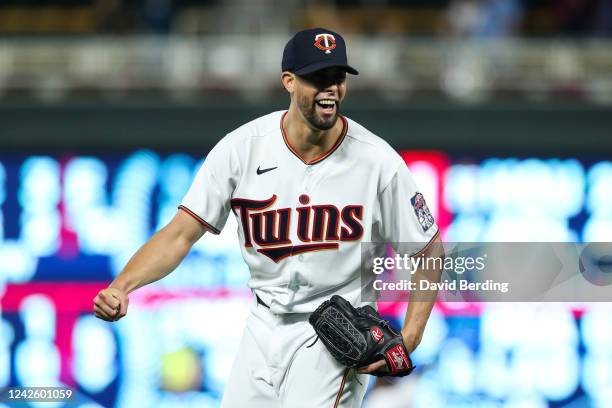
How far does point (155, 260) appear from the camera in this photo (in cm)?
495

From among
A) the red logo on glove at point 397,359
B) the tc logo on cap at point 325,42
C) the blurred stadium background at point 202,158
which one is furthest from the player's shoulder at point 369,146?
the blurred stadium background at point 202,158

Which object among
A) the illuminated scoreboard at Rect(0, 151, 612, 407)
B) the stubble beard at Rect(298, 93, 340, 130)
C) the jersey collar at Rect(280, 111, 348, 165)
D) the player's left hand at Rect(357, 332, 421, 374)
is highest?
the stubble beard at Rect(298, 93, 340, 130)

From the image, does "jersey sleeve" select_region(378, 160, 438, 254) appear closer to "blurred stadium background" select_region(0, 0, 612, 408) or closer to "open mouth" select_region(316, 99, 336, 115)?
"open mouth" select_region(316, 99, 336, 115)

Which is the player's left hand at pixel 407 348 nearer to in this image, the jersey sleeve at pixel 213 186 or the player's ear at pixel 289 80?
the jersey sleeve at pixel 213 186

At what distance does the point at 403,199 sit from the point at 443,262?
31 centimetres

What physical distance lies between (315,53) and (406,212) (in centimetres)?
67

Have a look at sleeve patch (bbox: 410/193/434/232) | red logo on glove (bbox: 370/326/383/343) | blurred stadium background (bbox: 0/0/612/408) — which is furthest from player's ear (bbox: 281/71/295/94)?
blurred stadium background (bbox: 0/0/612/408)

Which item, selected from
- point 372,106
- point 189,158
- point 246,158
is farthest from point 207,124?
point 246,158

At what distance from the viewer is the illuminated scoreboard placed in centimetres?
1109

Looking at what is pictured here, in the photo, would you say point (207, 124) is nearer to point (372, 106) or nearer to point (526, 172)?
point (372, 106)

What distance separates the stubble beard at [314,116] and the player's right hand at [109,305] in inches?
36.5

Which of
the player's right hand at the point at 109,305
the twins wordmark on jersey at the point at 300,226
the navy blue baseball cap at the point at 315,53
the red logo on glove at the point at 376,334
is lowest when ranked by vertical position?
the red logo on glove at the point at 376,334

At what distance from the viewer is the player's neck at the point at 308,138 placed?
16.5ft

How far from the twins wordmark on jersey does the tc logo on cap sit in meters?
0.57
